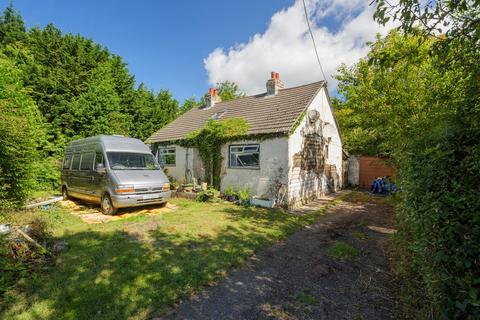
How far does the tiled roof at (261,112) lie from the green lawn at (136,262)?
453 centimetres

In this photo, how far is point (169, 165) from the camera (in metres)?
15.0

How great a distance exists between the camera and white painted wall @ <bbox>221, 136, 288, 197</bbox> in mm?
9878

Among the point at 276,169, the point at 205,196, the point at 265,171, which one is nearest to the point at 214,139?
the point at 205,196

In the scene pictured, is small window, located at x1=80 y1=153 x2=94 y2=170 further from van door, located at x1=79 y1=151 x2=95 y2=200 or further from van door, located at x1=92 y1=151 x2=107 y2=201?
van door, located at x1=92 y1=151 x2=107 y2=201

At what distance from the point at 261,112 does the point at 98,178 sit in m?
8.03

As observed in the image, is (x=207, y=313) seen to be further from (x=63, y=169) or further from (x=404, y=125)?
(x=63, y=169)

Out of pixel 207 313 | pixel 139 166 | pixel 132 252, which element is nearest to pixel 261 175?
pixel 139 166

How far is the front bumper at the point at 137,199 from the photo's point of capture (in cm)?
773

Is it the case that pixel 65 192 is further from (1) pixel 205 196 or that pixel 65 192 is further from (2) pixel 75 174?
(1) pixel 205 196

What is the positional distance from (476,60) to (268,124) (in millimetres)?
7881

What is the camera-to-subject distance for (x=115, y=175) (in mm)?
7969

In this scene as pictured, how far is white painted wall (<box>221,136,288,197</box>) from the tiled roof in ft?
1.86

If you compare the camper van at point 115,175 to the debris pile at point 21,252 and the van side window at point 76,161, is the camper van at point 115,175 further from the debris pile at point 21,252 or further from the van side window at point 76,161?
the debris pile at point 21,252

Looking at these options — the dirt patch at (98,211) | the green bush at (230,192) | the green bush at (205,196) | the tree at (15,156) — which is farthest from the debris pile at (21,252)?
the green bush at (230,192)
